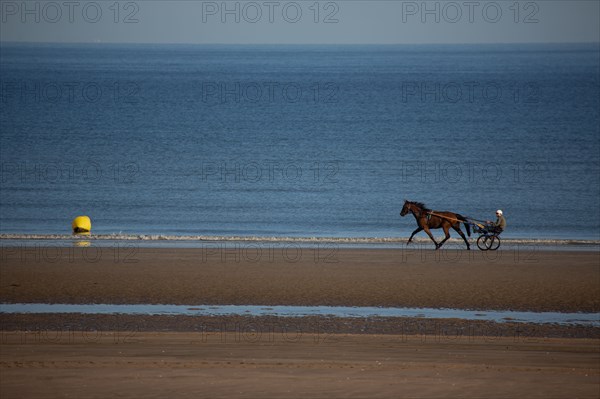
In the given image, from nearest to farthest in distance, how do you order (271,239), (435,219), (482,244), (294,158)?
(435,219) → (482,244) → (271,239) → (294,158)

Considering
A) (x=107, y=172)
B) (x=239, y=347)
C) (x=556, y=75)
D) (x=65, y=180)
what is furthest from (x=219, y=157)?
(x=556, y=75)

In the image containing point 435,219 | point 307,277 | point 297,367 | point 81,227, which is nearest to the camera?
point 297,367

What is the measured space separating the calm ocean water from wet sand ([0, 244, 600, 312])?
7.65 metres

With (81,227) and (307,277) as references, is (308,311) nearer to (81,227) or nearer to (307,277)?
(307,277)

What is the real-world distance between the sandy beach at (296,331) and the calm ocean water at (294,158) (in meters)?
9.07

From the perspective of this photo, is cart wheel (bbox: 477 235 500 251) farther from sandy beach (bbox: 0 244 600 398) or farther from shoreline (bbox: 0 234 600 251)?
sandy beach (bbox: 0 244 600 398)

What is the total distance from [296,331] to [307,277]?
548cm

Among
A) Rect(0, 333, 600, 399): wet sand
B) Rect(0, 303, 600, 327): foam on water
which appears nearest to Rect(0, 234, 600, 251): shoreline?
Rect(0, 303, 600, 327): foam on water

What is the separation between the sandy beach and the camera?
529 inches

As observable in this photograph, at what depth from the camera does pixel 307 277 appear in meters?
22.5

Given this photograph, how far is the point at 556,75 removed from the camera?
156 metres

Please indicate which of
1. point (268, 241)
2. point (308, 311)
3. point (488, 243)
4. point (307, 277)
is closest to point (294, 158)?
point (268, 241)

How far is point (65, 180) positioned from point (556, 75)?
119585 millimetres

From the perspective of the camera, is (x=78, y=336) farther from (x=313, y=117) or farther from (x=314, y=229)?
(x=313, y=117)
